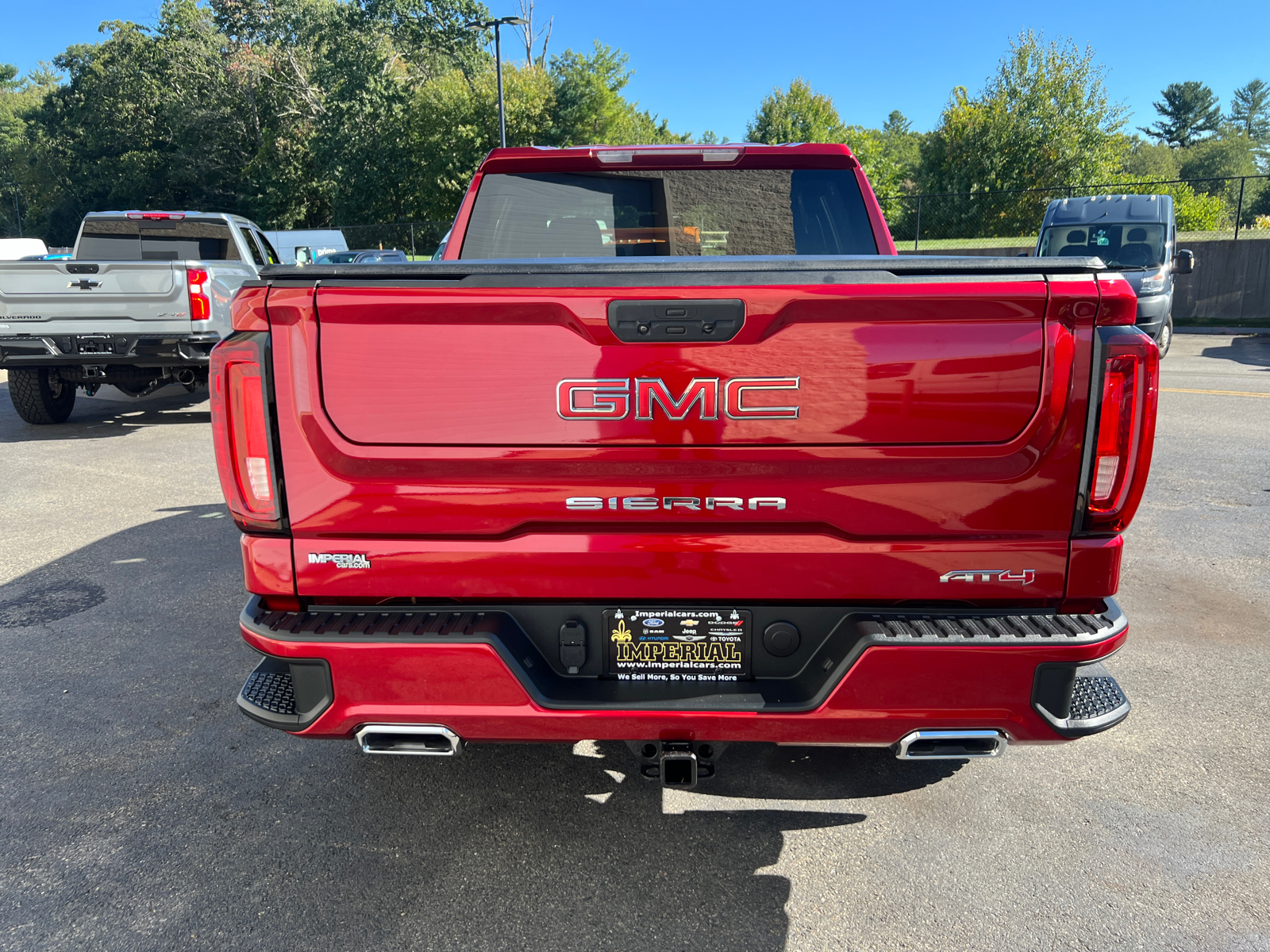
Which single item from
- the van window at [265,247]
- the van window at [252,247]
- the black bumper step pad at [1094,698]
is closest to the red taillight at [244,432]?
the black bumper step pad at [1094,698]

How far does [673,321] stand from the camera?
2158 mm

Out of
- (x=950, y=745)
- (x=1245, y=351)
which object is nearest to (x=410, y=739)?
(x=950, y=745)

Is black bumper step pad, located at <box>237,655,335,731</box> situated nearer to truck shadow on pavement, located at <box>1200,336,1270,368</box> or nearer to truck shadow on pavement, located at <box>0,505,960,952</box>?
truck shadow on pavement, located at <box>0,505,960,952</box>

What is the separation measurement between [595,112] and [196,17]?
32.7 m

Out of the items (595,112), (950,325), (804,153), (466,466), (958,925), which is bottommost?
(958,925)

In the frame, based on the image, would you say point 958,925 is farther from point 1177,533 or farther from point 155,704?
point 1177,533

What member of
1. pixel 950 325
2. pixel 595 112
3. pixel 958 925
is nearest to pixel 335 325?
pixel 950 325

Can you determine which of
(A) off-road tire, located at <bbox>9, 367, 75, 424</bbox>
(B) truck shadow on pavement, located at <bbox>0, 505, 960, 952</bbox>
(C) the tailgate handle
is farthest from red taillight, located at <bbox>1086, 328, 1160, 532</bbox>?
(A) off-road tire, located at <bbox>9, 367, 75, 424</bbox>

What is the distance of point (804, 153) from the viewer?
368cm

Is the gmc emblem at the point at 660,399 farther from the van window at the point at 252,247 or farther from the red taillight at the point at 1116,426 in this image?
the van window at the point at 252,247

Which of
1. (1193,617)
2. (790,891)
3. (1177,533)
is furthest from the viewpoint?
(1177,533)

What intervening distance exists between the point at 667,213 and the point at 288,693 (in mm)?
2432

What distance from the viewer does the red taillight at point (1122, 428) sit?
2.12m

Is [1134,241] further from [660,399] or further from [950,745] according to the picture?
[660,399]
